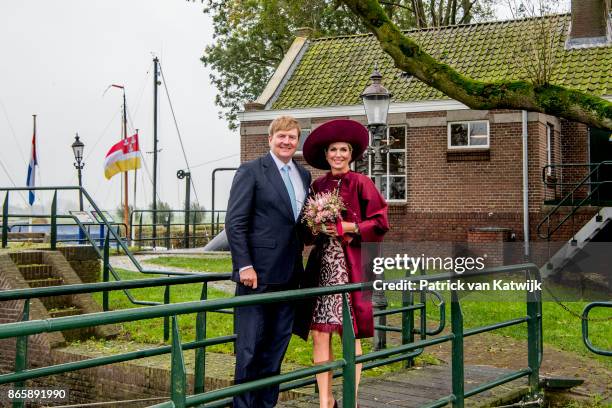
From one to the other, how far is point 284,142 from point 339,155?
1.41 feet

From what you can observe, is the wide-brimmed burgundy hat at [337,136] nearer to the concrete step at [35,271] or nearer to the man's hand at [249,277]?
the man's hand at [249,277]

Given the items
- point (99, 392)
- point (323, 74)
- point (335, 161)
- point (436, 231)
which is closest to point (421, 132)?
point (436, 231)

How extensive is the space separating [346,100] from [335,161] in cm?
1749

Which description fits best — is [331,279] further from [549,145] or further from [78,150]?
[78,150]

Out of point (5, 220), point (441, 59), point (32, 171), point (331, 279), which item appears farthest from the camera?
point (32, 171)

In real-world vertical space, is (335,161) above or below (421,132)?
below

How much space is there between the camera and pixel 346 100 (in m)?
22.2

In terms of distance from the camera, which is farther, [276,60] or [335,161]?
[276,60]

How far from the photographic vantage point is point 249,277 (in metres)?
4.56

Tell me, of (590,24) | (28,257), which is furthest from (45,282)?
(590,24)

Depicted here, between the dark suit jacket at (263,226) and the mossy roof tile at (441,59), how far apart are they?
16.1m

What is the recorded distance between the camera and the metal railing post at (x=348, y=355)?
4508 mm

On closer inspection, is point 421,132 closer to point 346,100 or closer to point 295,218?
point 346,100

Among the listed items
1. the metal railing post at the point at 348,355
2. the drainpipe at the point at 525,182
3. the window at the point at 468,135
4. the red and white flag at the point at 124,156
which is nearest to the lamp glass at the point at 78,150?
the red and white flag at the point at 124,156
